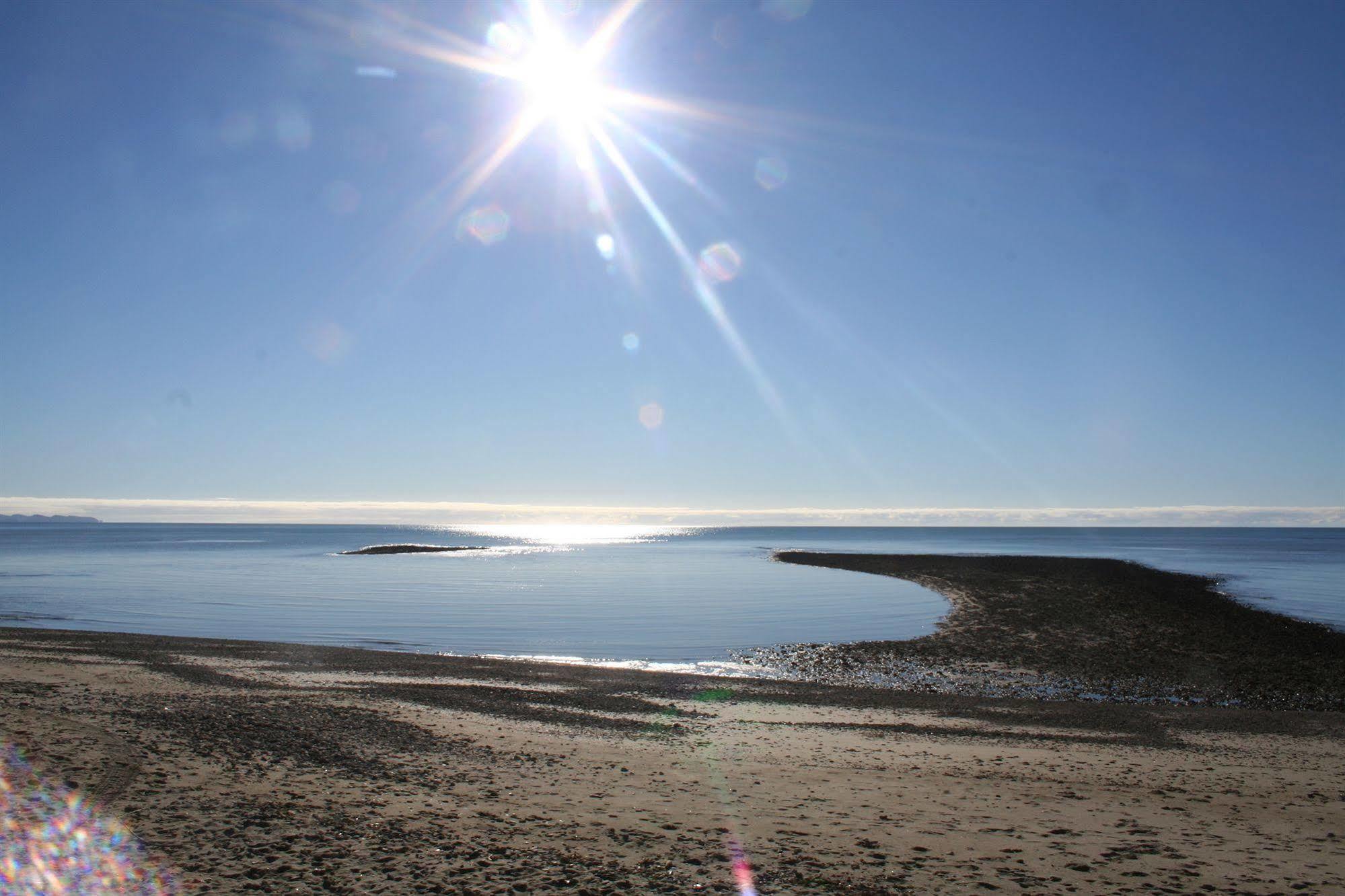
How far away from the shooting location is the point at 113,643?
25312mm

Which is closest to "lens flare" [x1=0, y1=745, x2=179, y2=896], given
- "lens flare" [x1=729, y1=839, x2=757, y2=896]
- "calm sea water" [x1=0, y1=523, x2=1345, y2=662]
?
"lens flare" [x1=729, y1=839, x2=757, y2=896]

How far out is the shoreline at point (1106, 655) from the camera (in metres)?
20.7

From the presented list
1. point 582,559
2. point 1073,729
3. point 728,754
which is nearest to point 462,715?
point 728,754

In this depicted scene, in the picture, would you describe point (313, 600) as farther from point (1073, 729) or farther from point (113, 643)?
point (1073, 729)

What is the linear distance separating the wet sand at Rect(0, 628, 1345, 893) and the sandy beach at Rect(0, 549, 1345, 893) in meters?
0.05

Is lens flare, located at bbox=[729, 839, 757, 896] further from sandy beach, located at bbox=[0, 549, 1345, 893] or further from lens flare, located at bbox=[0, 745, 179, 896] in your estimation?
lens flare, located at bbox=[0, 745, 179, 896]

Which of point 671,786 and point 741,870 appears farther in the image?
point 671,786

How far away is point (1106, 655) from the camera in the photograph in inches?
1040

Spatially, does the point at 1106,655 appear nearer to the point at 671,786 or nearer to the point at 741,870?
the point at 671,786

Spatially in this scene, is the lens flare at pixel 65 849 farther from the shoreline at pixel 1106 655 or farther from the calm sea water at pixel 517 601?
the calm sea water at pixel 517 601

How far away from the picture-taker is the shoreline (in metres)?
20.7

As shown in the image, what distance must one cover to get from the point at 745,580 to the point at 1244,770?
48.5m

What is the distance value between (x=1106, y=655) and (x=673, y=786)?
68.5ft

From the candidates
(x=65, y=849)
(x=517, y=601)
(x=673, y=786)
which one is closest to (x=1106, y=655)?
(x=673, y=786)
